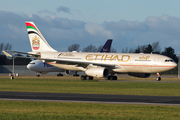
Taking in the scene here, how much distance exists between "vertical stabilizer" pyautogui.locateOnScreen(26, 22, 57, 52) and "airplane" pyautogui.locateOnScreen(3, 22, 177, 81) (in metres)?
2.32

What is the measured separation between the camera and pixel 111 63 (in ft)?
173

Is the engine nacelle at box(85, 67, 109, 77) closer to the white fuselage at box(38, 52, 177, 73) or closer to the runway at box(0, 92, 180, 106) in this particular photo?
the white fuselage at box(38, 52, 177, 73)

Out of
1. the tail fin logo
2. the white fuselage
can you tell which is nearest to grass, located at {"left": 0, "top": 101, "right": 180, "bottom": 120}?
the white fuselage

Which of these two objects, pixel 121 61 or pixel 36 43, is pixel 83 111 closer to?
A: pixel 121 61

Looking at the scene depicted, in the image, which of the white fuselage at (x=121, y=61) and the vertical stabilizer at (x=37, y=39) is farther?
the vertical stabilizer at (x=37, y=39)

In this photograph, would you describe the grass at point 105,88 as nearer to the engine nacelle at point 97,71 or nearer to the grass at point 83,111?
the grass at point 83,111

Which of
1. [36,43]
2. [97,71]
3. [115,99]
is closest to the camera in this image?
[115,99]

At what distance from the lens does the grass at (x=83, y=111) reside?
14609 millimetres

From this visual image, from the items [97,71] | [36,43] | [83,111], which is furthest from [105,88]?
[36,43]

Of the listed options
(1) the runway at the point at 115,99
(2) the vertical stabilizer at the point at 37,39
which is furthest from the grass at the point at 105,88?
(2) the vertical stabilizer at the point at 37,39

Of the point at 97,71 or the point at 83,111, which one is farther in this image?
the point at 97,71

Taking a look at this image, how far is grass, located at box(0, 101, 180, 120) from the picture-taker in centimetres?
1461

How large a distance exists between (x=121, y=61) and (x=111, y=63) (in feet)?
6.02

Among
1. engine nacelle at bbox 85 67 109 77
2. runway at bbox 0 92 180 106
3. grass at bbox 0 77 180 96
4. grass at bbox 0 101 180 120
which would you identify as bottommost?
grass at bbox 0 101 180 120
